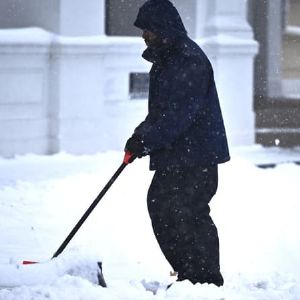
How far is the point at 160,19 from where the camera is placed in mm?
5254

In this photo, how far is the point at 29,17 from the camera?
1219 cm

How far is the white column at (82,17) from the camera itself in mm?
11914

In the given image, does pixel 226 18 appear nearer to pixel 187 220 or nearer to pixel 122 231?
pixel 122 231

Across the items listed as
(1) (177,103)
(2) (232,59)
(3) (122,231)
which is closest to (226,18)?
(2) (232,59)

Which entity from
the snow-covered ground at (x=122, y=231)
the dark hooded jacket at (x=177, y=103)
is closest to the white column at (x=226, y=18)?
the snow-covered ground at (x=122, y=231)

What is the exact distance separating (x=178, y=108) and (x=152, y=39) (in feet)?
1.30

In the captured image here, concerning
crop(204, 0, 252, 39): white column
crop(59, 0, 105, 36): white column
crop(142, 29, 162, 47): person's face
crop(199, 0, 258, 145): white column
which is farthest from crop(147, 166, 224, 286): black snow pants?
crop(204, 0, 252, 39): white column

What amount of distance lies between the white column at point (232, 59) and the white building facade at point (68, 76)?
7cm

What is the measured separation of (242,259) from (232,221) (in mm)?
1269

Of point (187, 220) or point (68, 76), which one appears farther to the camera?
point (68, 76)

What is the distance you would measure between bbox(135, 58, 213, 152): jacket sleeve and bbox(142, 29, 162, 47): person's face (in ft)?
0.61

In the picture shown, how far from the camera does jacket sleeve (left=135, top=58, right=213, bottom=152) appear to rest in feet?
17.2

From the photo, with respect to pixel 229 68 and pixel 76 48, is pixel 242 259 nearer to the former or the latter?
pixel 76 48

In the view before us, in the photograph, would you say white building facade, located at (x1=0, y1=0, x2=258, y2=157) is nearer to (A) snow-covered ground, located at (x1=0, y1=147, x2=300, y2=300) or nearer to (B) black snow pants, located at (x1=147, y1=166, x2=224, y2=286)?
(A) snow-covered ground, located at (x1=0, y1=147, x2=300, y2=300)
